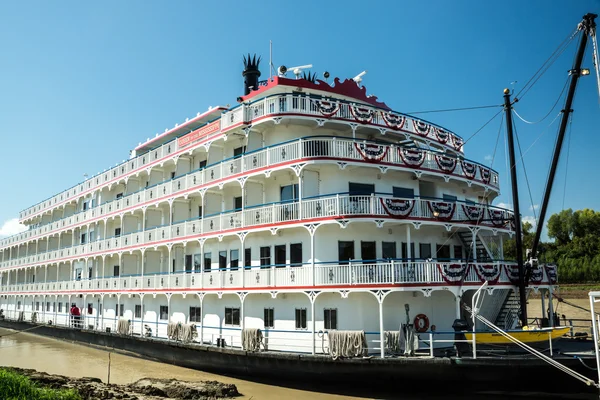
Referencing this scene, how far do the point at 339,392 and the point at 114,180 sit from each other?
2526 centimetres

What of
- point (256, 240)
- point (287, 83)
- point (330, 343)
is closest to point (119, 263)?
point (256, 240)

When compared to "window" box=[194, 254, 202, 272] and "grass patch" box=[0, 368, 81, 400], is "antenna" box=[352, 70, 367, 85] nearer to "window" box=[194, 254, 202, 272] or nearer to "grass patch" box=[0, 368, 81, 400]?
"window" box=[194, 254, 202, 272]

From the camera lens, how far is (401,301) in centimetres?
1909

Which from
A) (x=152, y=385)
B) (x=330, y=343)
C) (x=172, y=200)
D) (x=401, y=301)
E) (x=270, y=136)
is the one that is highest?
(x=270, y=136)

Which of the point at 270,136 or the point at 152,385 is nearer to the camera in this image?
the point at 152,385

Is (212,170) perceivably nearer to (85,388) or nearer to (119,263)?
(85,388)

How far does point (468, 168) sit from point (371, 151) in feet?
18.8

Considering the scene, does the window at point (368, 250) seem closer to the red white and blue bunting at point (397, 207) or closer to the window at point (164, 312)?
the red white and blue bunting at point (397, 207)

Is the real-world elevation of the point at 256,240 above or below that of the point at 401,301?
above

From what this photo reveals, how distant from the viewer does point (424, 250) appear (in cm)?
2147

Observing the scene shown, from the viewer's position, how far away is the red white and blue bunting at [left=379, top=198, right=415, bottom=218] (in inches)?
744

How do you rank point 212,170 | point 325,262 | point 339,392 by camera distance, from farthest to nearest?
point 212,170 < point 325,262 < point 339,392

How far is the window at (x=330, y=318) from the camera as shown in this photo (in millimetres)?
19050

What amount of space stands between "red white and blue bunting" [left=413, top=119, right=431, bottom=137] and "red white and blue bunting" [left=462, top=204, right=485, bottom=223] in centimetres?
474
